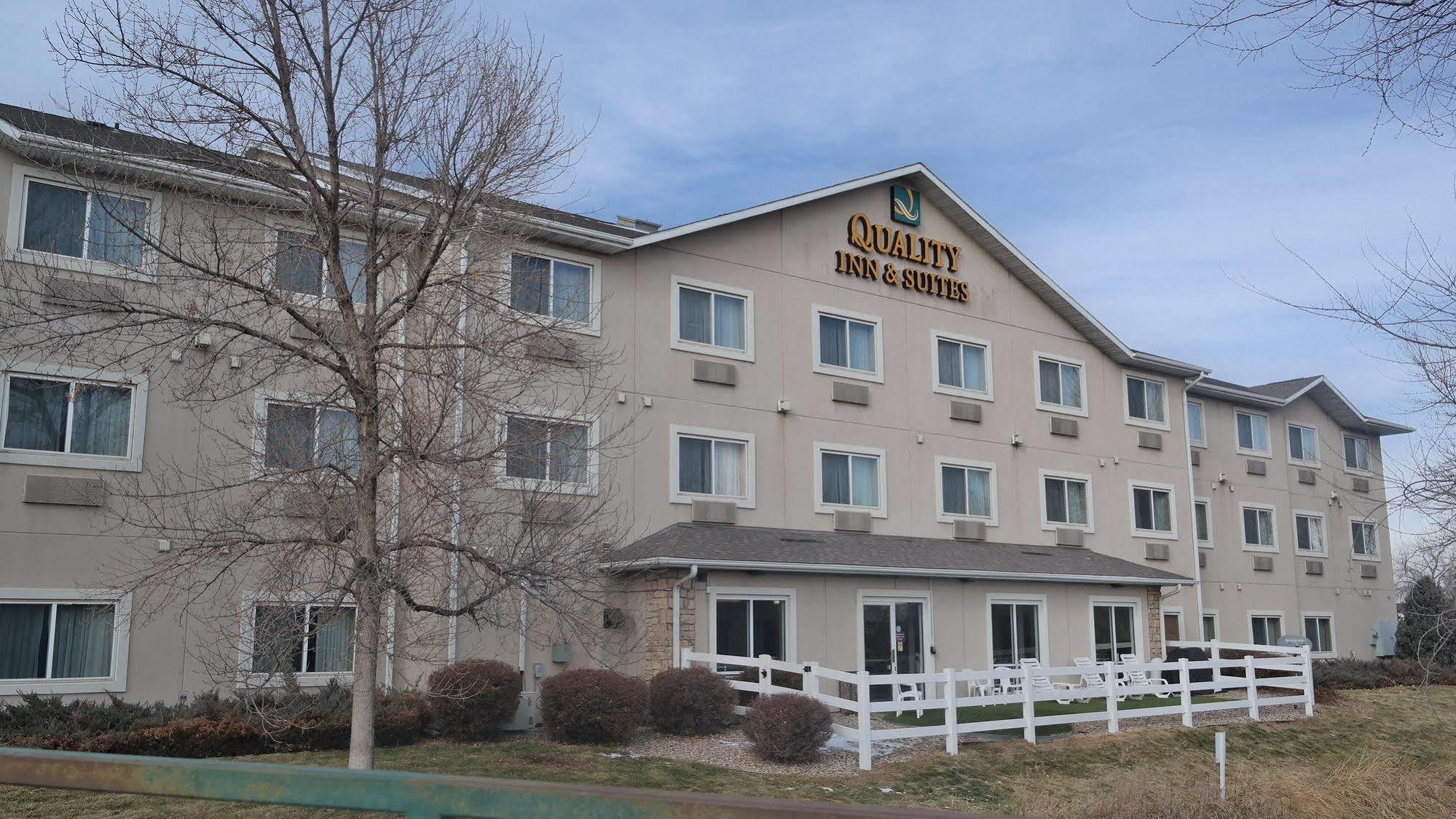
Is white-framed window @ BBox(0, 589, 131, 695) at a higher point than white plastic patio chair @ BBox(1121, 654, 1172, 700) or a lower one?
higher

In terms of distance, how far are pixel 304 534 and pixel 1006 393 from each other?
19056 millimetres

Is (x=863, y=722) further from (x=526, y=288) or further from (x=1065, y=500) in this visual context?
(x=1065, y=500)

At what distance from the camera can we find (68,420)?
16.8m

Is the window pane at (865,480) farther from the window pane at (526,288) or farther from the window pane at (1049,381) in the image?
the window pane at (526,288)

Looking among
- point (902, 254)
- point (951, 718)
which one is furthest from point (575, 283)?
point (902, 254)

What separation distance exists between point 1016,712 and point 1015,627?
255 cm

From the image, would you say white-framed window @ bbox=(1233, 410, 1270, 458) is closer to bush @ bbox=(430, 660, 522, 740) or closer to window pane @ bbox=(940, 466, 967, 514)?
window pane @ bbox=(940, 466, 967, 514)

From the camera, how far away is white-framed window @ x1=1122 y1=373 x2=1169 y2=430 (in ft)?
101

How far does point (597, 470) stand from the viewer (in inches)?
801

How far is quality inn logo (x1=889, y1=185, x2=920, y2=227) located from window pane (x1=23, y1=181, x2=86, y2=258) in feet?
52.4

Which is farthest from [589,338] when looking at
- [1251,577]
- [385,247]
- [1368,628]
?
[1368,628]

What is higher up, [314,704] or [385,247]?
[385,247]

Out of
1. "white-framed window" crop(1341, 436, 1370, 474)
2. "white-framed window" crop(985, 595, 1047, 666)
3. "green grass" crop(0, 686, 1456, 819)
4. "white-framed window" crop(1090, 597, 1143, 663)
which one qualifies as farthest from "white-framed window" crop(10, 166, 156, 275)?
"white-framed window" crop(1341, 436, 1370, 474)

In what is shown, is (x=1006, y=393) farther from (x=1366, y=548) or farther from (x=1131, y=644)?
(x=1366, y=548)
